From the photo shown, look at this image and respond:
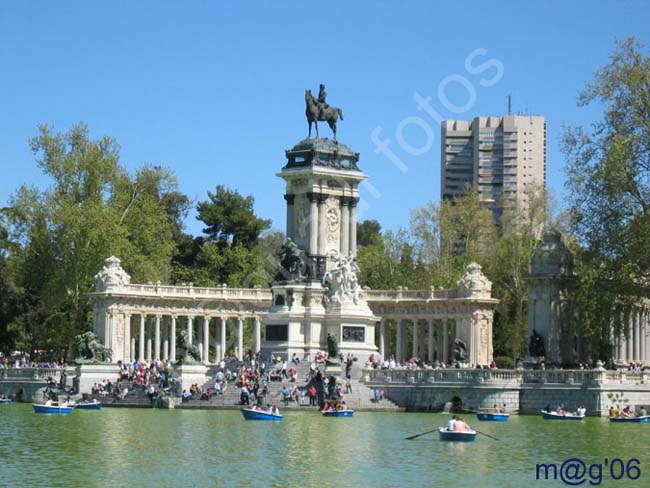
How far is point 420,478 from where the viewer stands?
4172cm

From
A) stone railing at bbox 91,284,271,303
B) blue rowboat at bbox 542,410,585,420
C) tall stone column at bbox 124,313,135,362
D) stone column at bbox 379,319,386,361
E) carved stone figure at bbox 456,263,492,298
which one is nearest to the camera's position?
blue rowboat at bbox 542,410,585,420

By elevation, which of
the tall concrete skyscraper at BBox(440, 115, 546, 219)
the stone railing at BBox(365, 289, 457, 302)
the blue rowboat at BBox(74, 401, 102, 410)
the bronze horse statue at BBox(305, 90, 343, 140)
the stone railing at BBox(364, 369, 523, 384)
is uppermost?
the tall concrete skyscraper at BBox(440, 115, 546, 219)

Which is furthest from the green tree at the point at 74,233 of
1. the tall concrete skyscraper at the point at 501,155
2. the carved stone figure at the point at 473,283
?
the tall concrete skyscraper at the point at 501,155

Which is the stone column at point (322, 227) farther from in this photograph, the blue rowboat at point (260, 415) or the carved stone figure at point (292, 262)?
the blue rowboat at point (260, 415)

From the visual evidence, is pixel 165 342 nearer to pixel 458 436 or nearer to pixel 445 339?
pixel 445 339

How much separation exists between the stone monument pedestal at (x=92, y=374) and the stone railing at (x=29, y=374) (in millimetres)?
1273

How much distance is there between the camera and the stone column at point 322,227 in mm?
83312

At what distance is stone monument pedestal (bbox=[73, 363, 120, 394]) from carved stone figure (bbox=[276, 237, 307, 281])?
10885mm

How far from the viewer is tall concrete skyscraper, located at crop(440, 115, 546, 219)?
187125mm

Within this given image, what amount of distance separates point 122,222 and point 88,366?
2241 centimetres

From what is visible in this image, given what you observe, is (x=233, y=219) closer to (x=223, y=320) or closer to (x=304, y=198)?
(x=223, y=320)

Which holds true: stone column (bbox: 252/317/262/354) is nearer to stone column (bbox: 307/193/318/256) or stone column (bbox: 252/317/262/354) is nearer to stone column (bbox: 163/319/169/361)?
stone column (bbox: 163/319/169/361)

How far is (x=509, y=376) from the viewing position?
66625 mm

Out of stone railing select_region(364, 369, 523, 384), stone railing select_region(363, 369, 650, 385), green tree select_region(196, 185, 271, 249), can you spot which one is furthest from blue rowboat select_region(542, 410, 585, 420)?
green tree select_region(196, 185, 271, 249)
